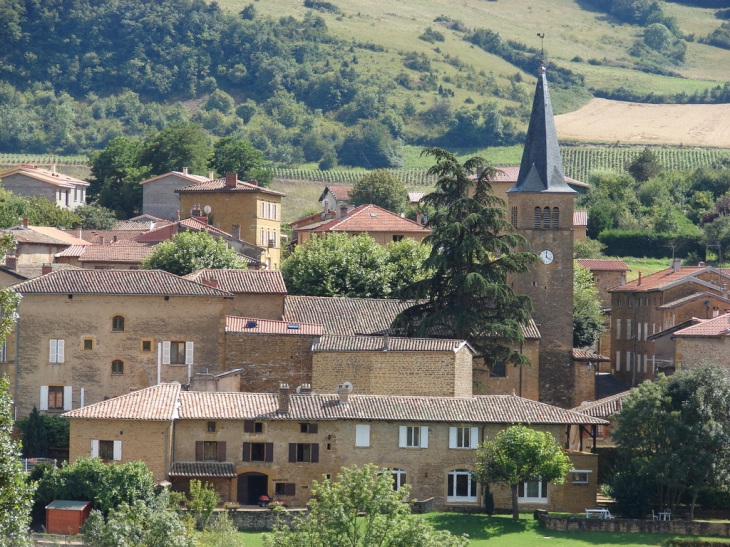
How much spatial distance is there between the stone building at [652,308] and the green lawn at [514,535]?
21.9 meters

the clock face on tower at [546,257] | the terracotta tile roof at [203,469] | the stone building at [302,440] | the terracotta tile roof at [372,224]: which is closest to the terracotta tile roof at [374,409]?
the stone building at [302,440]

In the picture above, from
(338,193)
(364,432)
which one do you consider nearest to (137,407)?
A: (364,432)

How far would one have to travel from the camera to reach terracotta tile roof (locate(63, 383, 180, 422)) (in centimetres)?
5300

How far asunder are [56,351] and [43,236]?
91.8 ft

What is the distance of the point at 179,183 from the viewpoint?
341ft

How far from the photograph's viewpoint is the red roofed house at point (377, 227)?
90062 millimetres

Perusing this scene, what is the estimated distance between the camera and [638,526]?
170ft

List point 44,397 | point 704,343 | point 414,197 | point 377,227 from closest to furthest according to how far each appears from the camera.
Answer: point 44,397
point 704,343
point 377,227
point 414,197

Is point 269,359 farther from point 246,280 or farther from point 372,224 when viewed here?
point 372,224

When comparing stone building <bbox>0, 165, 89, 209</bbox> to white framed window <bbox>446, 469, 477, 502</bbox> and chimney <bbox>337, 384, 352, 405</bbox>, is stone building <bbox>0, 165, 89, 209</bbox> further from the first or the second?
white framed window <bbox>446, 469, 477, 502</bbox>

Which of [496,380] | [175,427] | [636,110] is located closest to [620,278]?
[496,380]

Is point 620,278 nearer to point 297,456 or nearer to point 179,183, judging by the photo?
point 179,183

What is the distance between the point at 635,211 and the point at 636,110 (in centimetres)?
7480

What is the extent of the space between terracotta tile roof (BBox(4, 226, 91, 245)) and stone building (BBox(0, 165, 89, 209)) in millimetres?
25889
